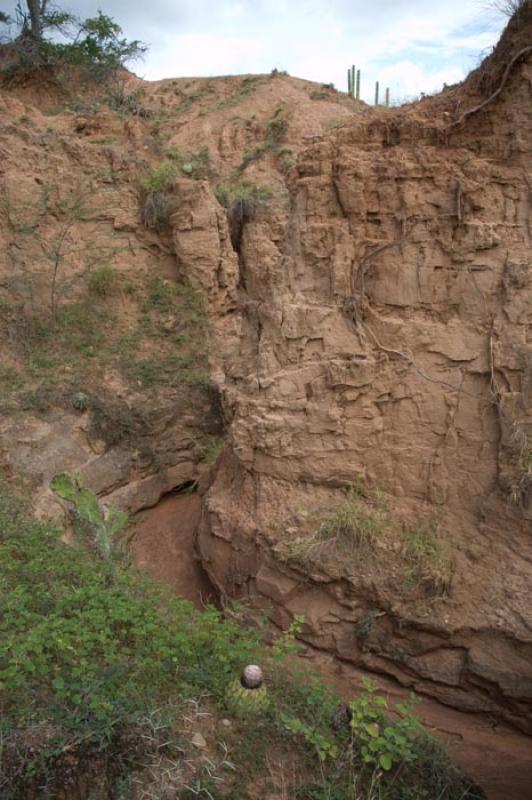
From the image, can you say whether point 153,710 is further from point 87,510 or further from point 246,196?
point 246,196

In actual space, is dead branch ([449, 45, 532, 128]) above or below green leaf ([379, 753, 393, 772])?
above

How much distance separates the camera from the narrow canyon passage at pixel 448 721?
4.77 metres

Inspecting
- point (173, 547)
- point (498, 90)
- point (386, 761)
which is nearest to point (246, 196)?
point (498, 90)

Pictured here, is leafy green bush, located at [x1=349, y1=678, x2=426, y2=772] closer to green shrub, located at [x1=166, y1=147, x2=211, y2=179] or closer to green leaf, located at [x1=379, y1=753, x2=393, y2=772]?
green leaf, located at [x1=379, y1=753, x2=393, y2=772]

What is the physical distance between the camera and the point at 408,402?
236 inches

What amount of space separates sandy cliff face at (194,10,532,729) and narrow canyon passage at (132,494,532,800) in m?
0.16

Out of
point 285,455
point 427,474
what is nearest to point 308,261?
point 285,455

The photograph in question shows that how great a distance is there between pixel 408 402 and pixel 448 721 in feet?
10.3

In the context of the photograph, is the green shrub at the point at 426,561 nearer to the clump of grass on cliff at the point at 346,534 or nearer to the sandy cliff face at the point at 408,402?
the sandy cliff face at the point at 408,402

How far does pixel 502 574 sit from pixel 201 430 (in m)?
5.43

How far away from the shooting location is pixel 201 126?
18.5m

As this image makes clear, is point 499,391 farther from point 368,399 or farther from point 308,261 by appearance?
point 308,261

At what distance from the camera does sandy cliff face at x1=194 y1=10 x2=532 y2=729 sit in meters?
5.41

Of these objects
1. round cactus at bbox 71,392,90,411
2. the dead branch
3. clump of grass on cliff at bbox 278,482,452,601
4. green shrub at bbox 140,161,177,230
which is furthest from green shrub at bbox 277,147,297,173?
clump of grass on cliff at bbox 278,482,452,601
